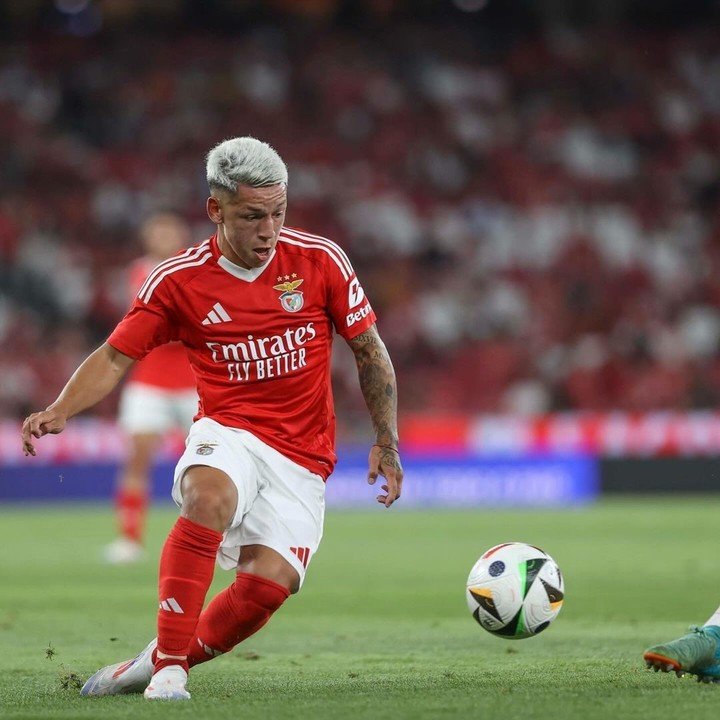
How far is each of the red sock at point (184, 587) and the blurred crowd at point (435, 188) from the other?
12807 millimetres

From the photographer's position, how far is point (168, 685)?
180 inches

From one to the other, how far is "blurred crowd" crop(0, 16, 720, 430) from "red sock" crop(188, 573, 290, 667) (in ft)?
41.1

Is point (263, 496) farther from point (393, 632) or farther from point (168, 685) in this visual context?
point (393, 632)

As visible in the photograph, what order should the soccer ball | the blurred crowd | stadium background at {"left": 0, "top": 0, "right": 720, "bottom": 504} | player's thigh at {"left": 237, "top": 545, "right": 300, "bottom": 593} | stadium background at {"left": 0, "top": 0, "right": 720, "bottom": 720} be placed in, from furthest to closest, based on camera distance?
the blurred crowd
stadium background at {"left": 0, "top": 0, "right": 720, "bottom": 504}
stadium background at {"left": 0, "top": 0, "right": 720, "bottom": 720}
the soccer ball
player's thigh at {"left": 237, "top": 545, "right": 300, "bottom": 593}

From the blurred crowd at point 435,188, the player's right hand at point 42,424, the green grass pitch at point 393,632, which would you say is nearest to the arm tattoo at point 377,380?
the green grass pitch at point 393,632

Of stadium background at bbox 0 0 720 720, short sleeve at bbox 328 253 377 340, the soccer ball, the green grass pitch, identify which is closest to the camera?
the green grass pitch

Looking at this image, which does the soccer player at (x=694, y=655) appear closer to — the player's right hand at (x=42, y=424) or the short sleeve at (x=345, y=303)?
the short sleeve at (x=345, y=303)

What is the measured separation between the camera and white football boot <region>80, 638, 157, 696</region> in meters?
4.76

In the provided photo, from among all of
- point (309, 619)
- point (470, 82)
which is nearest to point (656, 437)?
point (470, 82)

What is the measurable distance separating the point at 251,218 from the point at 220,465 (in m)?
0.82

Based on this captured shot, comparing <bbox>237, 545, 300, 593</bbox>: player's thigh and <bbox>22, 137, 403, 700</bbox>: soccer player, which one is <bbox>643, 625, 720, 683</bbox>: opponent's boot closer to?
<bbox>22, 137, 403, 700</bbox>: soccer player

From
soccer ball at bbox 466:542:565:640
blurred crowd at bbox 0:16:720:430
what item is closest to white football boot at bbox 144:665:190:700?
soccer ball at bbox 466:542:565:640

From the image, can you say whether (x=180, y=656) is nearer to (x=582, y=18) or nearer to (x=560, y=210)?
(x=560, y=210)

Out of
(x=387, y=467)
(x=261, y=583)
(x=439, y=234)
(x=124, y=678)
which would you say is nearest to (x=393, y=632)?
(x=387, y=467)
